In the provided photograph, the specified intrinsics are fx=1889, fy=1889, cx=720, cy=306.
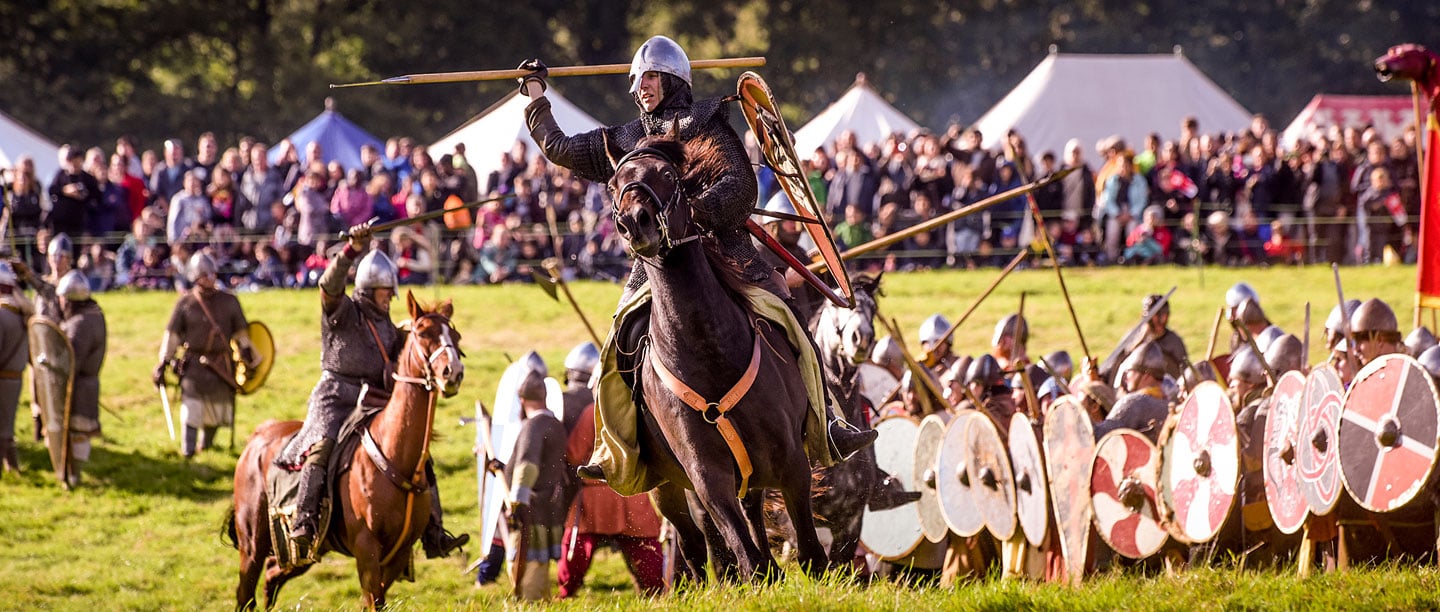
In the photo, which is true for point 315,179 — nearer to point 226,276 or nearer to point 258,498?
point 226,276

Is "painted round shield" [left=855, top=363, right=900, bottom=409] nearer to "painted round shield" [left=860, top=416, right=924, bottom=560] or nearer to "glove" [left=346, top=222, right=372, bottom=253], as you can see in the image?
"painted round shield" [left=860, top=416, right=924, bottom=560]

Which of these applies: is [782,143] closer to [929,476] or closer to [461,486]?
[929,476]

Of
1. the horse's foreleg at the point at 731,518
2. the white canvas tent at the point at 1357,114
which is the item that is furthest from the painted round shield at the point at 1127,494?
the white canvas tent at the point at 1357,114

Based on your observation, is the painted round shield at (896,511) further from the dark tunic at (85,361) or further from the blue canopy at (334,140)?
the blue canopy at (334,140)

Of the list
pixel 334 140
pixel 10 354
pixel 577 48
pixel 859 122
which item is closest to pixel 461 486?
pixel 10 354

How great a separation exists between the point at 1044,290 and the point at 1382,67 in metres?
12.2

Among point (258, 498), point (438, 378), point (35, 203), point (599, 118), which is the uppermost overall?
point (599, 118)

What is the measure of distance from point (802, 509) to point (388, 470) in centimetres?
321

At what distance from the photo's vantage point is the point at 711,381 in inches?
301

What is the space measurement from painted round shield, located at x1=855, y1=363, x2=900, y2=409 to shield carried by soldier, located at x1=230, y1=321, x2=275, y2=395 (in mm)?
6425

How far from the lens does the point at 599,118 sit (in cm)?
3944

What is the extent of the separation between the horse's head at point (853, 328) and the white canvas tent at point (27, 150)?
60.1 feet

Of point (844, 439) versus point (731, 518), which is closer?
point (731, 518)

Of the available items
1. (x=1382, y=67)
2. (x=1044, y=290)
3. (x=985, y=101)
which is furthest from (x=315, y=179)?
(x=985, y=101)
